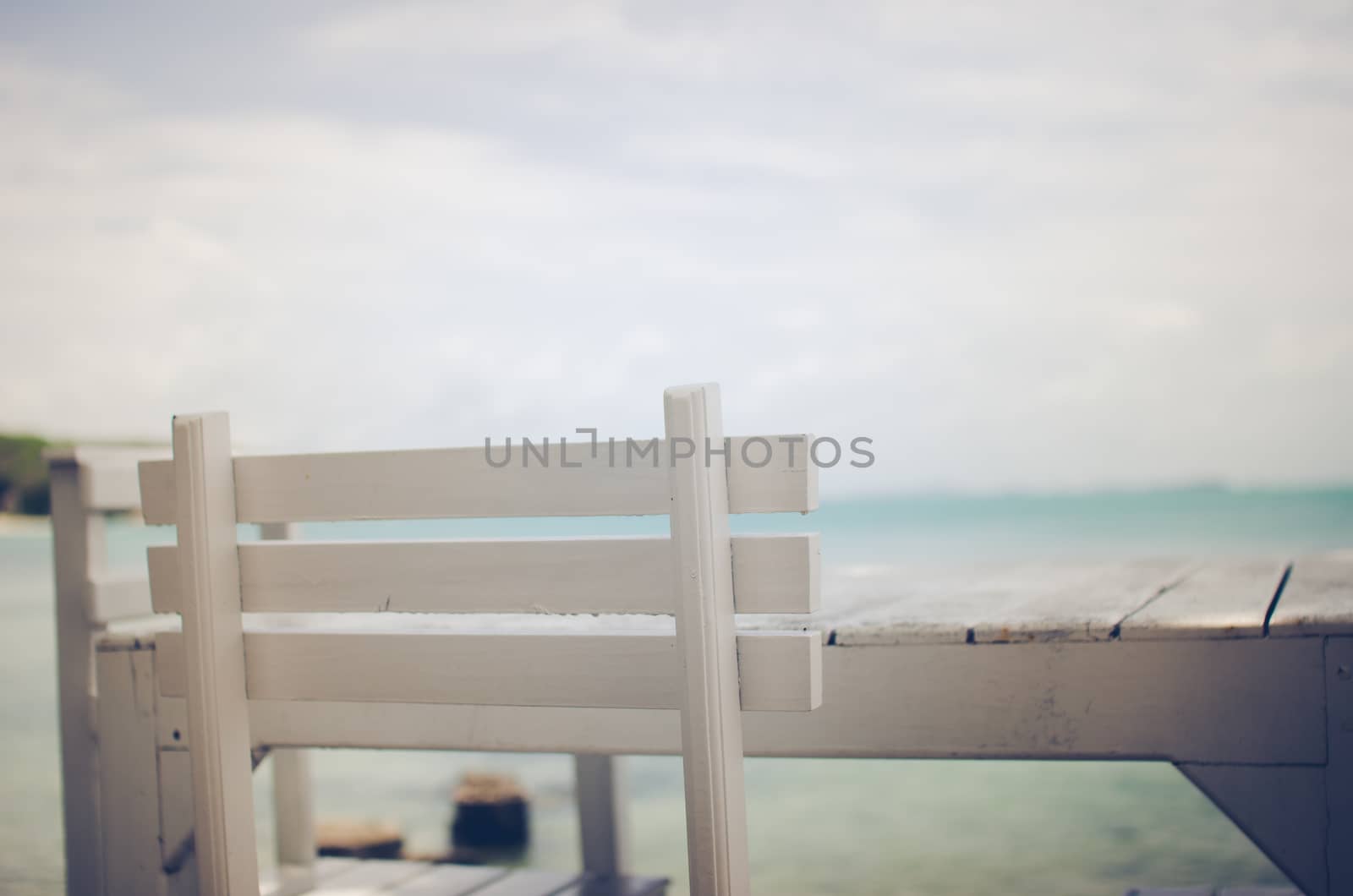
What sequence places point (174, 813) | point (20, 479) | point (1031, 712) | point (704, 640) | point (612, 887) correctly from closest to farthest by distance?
point (704, 640), point (1031, 712), point (174, 813), point (612, 887), point (20, 479)

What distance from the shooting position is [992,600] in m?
1.45

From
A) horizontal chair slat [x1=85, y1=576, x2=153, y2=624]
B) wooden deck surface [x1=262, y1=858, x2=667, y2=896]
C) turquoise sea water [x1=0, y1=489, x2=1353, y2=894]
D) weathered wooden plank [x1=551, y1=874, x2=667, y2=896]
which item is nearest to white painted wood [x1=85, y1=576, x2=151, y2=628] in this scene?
horizontal chair slat [x1=85, y1=576, x2=153, y2=624]

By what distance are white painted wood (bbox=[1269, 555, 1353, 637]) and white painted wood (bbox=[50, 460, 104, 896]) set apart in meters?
1.52

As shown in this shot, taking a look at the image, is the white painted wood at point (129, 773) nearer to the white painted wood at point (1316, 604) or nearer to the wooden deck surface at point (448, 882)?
the wooden deck surface at point (448, 882)

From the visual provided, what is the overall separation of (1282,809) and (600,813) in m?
1.23

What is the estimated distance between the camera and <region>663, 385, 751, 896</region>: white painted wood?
0.84 m

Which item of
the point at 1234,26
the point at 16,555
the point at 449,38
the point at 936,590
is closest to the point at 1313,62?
the point at 1234,26

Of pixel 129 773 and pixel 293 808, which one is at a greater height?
pixel 129 773

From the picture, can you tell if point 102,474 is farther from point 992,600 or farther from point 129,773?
point 992,600

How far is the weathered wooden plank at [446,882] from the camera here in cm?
153

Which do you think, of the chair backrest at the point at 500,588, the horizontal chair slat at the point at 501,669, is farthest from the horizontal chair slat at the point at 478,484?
the horizontal chair slat at the point at 501,669

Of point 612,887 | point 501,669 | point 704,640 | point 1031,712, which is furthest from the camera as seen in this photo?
point 612,887

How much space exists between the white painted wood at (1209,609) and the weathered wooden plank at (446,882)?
98 cm

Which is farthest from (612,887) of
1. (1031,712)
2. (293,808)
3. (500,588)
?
(500,588)
